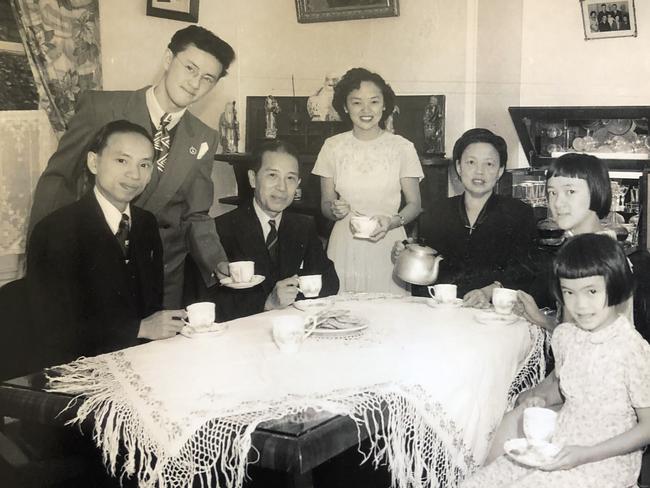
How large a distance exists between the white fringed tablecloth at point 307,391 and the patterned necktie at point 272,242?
2.00 ft

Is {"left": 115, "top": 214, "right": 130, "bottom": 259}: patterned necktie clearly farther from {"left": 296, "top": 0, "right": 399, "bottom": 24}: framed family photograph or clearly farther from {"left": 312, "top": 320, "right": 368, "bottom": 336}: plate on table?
{"left": 296, "top": 0, "right": 399, "bottom": 24}: framed family photograph

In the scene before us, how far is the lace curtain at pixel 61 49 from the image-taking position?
2035mm

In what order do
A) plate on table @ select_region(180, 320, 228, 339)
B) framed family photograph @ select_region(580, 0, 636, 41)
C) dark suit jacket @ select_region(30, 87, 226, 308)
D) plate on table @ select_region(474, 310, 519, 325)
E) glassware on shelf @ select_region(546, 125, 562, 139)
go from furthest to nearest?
1. glassware on shelf @ select_region(546, 125, 562, 139)
2. framed family photograph @ select_region(580, 0, 636, 41)
3. dark suit jacket @ select_region(30, 87, 226, 308)
4. plate on table @ select_region(474, 310, 519, 325)
5. plate on table @ select_region(180, 320, 228, 339)

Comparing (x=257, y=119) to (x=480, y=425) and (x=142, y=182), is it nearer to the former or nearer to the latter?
(x=142, y=182)

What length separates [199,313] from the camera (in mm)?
1654

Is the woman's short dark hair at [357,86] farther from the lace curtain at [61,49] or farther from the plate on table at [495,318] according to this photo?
the plate on table at [495,318]

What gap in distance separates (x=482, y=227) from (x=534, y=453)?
1271 mm

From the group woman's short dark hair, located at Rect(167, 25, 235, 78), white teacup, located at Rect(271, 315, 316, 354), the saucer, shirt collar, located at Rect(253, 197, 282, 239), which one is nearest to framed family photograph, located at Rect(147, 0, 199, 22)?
woman's short dark hair, located at Rect(167, 25, 235, 78)

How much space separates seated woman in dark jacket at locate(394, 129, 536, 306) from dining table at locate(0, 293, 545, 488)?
2.05 feet

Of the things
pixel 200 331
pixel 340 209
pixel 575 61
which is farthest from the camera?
pixel 575 61

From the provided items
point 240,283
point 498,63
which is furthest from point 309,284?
point 498,63

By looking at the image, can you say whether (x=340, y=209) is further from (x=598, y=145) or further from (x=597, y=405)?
(x=597, y=405)

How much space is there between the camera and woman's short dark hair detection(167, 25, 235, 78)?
241 centimetres

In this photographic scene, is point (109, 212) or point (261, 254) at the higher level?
point (109, 212)
